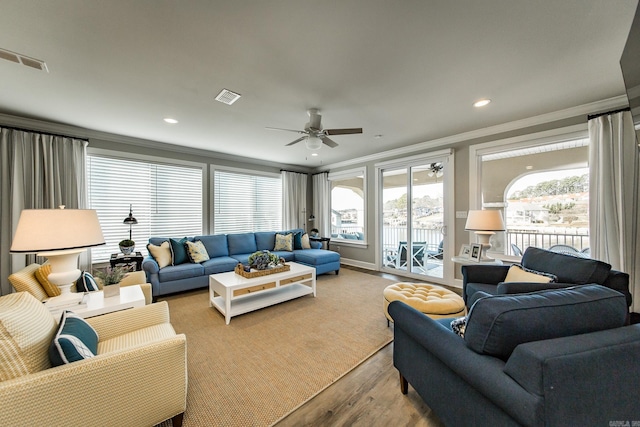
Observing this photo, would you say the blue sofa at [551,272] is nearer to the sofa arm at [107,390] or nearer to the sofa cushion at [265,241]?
the sofa arm at [107,390]

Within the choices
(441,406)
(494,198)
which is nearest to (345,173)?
(494,198)

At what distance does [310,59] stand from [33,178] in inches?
165

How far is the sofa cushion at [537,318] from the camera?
1013mm

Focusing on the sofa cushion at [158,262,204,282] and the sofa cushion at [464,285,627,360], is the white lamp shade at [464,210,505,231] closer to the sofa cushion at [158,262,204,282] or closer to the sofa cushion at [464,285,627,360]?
the sofa cushion at [464,285,627,360]

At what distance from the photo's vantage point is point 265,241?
206 inches

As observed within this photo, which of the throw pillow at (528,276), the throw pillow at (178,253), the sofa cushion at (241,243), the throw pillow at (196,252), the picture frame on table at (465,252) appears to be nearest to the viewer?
the throw pillow at (528,276)

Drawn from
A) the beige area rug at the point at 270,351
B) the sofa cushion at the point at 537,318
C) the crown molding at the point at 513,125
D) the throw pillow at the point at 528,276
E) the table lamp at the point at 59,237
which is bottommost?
the beige area rug at the point at 270,351

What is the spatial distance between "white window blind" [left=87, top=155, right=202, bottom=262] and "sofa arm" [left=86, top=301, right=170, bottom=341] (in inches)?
A: 117

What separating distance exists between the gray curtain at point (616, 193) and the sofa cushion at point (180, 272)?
17.5 ft

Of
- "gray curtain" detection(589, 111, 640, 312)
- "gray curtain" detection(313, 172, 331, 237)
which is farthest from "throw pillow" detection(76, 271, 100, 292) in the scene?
"gray curtain" detection(589, 111, 640, 312)

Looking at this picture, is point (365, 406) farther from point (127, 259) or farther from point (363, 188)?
point (363, 188)

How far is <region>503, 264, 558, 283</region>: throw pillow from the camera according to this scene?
2115 mm

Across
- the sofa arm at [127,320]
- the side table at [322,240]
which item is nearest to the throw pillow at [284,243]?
the side table at [322,240]

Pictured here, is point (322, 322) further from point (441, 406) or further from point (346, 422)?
point (441, 406)
